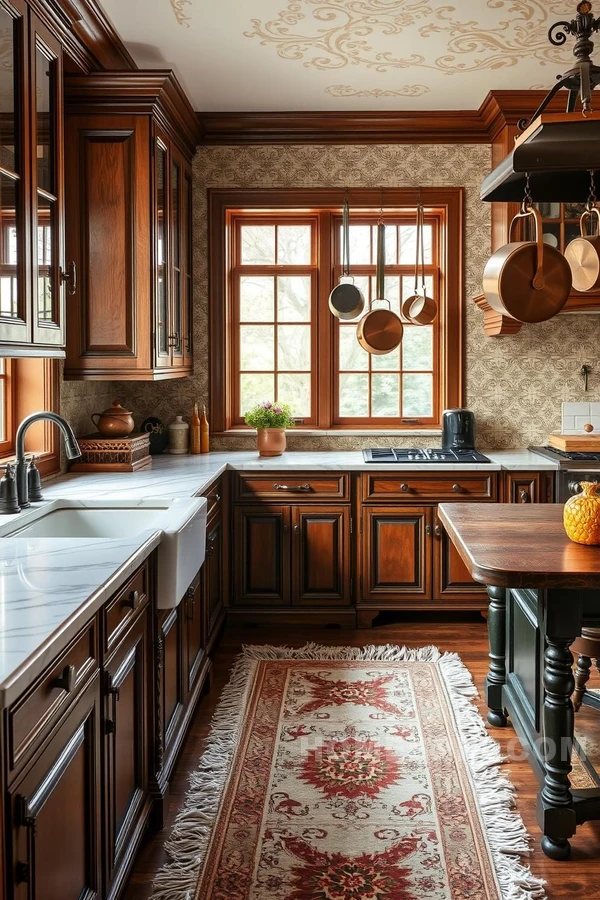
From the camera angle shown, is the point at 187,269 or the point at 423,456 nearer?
the point at 423,456

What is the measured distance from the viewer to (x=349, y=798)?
2.66 m

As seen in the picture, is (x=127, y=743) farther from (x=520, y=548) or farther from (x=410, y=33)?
(x=410, y=33)

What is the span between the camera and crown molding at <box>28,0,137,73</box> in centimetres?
282

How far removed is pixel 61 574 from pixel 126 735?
529 mm

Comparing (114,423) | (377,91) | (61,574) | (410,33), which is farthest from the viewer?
(377,91)

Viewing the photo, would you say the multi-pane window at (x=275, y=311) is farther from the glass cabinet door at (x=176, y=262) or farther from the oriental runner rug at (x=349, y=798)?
the oriental runner rug at (x=349, y=798)

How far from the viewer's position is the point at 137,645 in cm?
227

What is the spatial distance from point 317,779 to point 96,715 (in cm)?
118

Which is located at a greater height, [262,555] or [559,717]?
[262,555]

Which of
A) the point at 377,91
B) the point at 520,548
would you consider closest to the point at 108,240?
the point at 377,91

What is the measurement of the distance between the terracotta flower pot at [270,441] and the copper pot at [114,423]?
79cm

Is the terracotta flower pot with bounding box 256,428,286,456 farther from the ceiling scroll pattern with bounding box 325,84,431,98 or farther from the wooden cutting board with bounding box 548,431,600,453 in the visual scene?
the ceiling scroll pattern with bounding box 325,84,431,98

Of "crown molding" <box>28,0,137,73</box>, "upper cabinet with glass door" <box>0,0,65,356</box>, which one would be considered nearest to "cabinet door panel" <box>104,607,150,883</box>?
"upper cabinet with glass door" <box>0,0,65,356</box>

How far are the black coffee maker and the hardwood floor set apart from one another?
91cm
